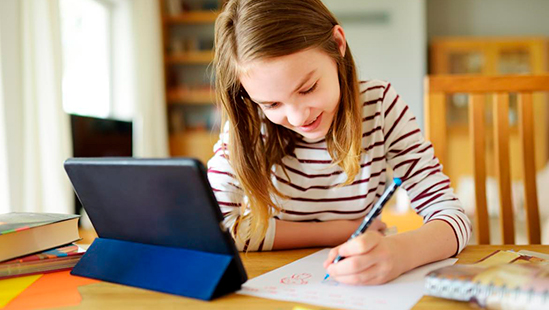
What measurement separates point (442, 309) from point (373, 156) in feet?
1.65

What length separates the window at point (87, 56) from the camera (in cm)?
299

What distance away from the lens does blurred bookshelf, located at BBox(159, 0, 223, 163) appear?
416 cm

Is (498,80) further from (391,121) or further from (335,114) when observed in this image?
(335,114)

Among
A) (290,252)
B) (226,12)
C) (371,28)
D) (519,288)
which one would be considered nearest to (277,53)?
(226,12)

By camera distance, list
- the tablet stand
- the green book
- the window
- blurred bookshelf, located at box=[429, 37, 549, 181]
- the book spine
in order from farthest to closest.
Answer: blurred bookshelf, located at box=[429, 37, 549, 181], the window, the green book, the tablet stand, the book spine

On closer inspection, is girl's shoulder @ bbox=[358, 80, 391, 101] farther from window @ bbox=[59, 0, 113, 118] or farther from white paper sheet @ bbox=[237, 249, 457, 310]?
window @ bbox=[59, 0, 113, 118]

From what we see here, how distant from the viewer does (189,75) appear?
4.43m

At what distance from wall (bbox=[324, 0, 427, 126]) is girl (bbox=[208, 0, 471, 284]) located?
3.60 m

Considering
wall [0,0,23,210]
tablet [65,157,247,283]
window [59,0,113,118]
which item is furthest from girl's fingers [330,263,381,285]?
window [59,0,113,118]

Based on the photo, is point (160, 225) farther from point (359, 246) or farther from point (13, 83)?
point (13, 83)

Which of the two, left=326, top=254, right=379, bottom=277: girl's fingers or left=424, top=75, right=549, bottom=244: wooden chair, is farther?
left=424, top=75, right=549, bottom=244: wooden chair

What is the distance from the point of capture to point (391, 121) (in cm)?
102

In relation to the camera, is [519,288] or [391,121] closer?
[519,288]

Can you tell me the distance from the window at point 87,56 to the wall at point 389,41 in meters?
2.04
